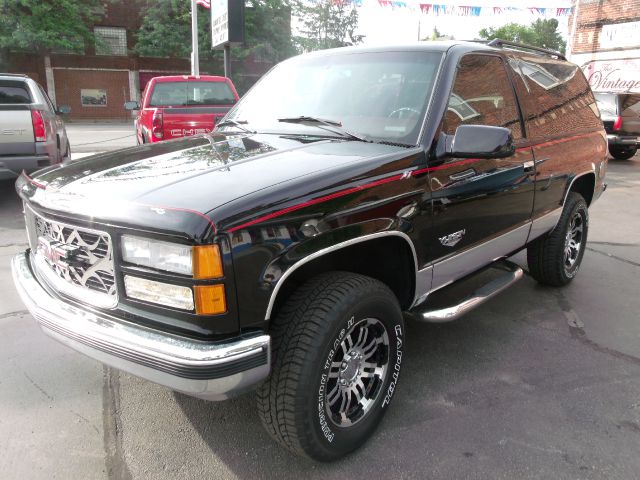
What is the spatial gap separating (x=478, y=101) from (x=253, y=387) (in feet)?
7.12

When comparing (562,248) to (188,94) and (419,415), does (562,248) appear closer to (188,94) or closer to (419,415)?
(419,415)

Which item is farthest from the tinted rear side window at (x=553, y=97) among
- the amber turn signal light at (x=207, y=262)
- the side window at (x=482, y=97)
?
the amber turn signal light at (x=207, y=262)

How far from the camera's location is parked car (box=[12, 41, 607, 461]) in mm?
1912

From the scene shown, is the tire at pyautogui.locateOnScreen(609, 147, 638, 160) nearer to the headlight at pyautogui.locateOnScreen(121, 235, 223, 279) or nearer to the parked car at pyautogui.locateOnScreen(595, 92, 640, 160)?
the parked car at pyautogui.locateOnScreen(595, 92, 640, 160)

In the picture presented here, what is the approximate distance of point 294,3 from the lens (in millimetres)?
32906

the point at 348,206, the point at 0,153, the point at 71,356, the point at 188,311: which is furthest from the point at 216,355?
the point at 0,153

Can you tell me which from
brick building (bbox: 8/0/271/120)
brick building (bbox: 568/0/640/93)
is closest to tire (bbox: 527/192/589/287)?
brick building (bbox: 568/0/640/93)

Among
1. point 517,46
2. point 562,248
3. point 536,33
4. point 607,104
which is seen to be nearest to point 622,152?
point 607,104

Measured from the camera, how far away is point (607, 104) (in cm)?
1385

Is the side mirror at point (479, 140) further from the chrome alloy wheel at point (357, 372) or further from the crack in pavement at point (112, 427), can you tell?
the crack in pavement at point (112, 427)

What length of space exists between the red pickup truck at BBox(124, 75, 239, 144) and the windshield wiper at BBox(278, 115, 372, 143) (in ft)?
17.6

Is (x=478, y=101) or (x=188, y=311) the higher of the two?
(x=478, y=101)

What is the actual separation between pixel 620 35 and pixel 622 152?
855 cm

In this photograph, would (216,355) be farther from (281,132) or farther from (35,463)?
(281,132)
